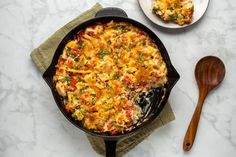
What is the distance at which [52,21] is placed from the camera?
95.0 inches

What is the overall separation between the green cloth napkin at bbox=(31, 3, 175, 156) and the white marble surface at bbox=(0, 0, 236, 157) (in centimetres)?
5

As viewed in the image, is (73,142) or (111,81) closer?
(111,81)

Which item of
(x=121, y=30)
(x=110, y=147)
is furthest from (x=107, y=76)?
(x=110, y=147)

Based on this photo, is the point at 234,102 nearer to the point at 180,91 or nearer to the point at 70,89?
the point at 180,91

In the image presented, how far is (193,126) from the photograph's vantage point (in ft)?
7.71

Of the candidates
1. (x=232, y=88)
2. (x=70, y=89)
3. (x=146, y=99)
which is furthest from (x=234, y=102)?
(x=70, y=89)

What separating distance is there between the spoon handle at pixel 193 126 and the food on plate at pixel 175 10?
1.24ft

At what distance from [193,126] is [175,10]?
1.87 ft

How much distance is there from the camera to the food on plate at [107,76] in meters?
2.21

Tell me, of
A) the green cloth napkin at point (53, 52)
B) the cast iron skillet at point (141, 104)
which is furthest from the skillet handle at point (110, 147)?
the green cloth napkin at point (53, 52)

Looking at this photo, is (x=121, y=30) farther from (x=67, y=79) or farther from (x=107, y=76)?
(x=67, y=79)

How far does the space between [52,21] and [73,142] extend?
0.61m

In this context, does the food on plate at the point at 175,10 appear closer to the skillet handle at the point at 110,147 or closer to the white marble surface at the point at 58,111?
the white marble surface at the point at 58,111

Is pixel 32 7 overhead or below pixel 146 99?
overhead
